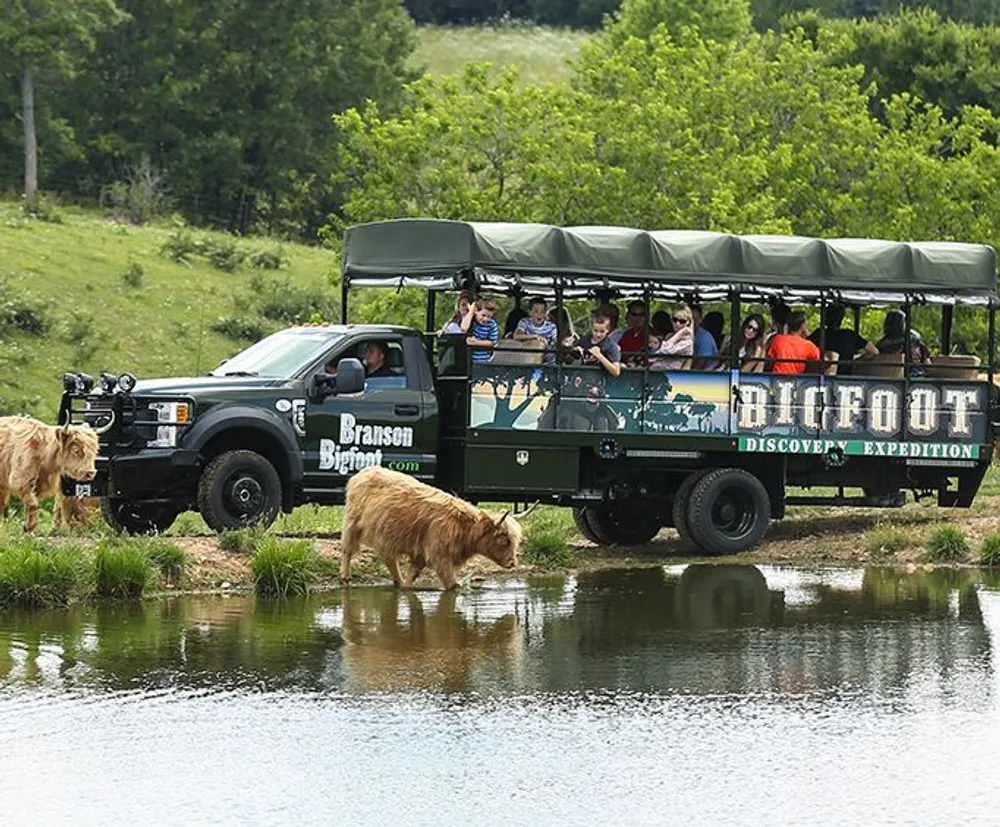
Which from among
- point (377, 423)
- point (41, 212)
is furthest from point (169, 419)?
point (41, 212)

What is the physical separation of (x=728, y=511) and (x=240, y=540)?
5556 millimetres

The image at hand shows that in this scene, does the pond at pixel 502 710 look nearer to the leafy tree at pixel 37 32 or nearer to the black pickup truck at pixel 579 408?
the black pickup truck at pixel 579 408

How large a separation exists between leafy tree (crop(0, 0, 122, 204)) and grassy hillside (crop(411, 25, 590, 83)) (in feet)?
125

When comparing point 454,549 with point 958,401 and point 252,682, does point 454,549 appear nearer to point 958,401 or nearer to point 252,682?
point 252,682

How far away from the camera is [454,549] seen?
57.5 feet

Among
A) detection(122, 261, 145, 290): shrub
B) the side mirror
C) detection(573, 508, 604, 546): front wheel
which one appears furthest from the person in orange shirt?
detection(122, 261, 145, 290): shrub

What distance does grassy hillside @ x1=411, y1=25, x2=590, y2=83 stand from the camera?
107 meters

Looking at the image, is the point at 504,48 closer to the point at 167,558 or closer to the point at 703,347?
the point at 703,347

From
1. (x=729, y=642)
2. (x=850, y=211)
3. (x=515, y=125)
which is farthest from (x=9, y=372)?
(x=729, y=642)

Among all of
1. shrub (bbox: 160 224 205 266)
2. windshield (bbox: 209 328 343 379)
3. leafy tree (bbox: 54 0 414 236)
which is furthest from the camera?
leafy tree (bbox: 54 0 414 236)

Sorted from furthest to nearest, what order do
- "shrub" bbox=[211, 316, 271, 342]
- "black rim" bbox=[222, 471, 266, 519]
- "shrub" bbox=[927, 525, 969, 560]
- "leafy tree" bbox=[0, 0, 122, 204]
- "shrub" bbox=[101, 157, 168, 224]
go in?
"leafy tree" bbox=[0, 0, 122, 204]
"shrub" bbox=[101, 157, 168, 224]
"shrub" bbox=[211, 316, 271, 342]
"shrub" bbox=[927, 525, 969, 560]
"black rim" bbox=[222, 471, 266, 519]

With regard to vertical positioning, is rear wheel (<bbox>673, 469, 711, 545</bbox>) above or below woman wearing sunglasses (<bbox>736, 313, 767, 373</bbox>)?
below

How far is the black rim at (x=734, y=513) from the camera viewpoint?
854 inches

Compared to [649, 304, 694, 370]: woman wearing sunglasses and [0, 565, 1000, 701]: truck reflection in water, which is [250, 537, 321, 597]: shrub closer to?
[0, 565, 1000, 701]: truck reflection in water
